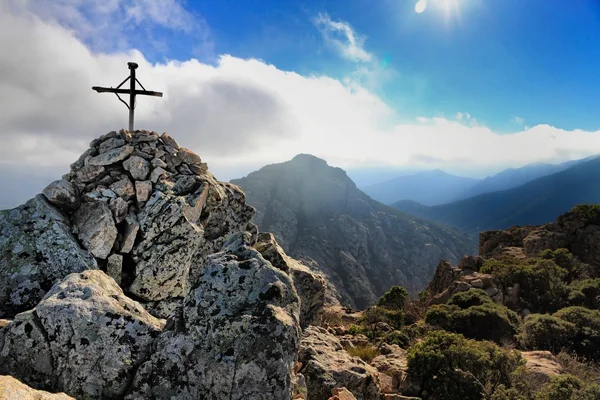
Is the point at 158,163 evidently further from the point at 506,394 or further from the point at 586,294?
the point at 586,294

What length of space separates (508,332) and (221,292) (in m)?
25.3

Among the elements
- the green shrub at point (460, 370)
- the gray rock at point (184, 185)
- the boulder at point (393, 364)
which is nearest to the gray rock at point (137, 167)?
the gray rock at point (184, 185)

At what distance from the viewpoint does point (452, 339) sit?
1697 centimetres

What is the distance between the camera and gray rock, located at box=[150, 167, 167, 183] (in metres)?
16.3

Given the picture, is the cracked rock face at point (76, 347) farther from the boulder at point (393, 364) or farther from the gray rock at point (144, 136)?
the boulder at point (393, 364)

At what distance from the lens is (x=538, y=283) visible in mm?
33750

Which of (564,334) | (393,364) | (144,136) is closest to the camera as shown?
(393,364)

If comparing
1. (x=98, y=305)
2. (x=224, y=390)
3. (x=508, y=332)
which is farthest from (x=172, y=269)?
(x=508, y=332)

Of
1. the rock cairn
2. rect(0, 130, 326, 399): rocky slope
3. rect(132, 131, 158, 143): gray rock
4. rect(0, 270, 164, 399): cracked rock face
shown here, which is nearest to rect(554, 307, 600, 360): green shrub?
rect(0, 130, 326, 399): rocky slope

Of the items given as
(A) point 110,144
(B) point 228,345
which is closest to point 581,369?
(B) point 228,345

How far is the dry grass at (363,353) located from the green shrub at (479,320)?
1058 centimetres

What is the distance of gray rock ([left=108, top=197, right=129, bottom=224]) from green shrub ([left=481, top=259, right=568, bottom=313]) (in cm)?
3474

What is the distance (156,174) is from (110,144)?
9.88 feet

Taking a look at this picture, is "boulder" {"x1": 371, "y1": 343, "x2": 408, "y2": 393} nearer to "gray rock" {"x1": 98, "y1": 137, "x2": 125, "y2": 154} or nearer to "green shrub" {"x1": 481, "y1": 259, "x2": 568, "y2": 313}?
"gray rock" {"x1": 98, "y1": 137, "x2": 125, "y2": 154}
